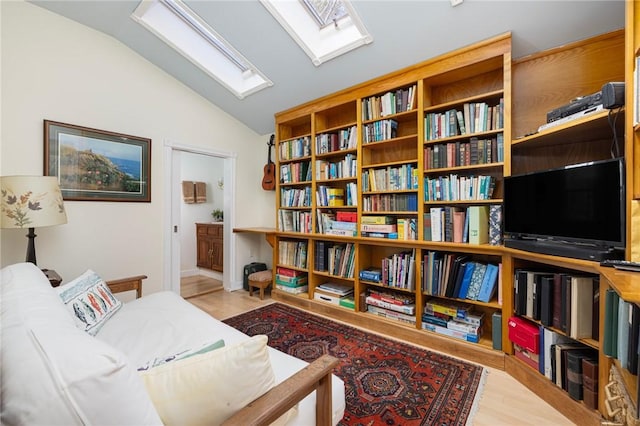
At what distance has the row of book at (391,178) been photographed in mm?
2371

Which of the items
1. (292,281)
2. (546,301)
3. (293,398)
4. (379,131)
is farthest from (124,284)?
(546,301)

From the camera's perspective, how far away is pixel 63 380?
1.62 feet

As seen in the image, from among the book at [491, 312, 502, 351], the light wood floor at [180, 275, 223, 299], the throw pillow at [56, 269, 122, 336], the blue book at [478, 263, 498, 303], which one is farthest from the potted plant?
the book at [491, 312, 502, 351]

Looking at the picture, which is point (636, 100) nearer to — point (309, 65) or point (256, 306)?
point (309, 65)

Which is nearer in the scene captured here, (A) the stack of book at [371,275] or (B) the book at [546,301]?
(B) the book at [546,301]

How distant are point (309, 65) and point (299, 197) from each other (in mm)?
1390

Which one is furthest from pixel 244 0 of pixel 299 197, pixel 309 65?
pixel 299 197

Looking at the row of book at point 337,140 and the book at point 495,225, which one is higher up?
the row of book at point 337,140

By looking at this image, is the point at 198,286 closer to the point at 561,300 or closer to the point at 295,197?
the point at 295,197

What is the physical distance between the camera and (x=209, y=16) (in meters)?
2.28

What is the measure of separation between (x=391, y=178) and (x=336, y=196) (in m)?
0.66

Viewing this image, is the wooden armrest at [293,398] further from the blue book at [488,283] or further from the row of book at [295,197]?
the row of book at [295,197]

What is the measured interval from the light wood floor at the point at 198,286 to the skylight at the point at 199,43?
2.61 meters

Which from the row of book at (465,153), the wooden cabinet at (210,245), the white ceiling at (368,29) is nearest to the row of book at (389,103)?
the white ceiling at (368,29)
